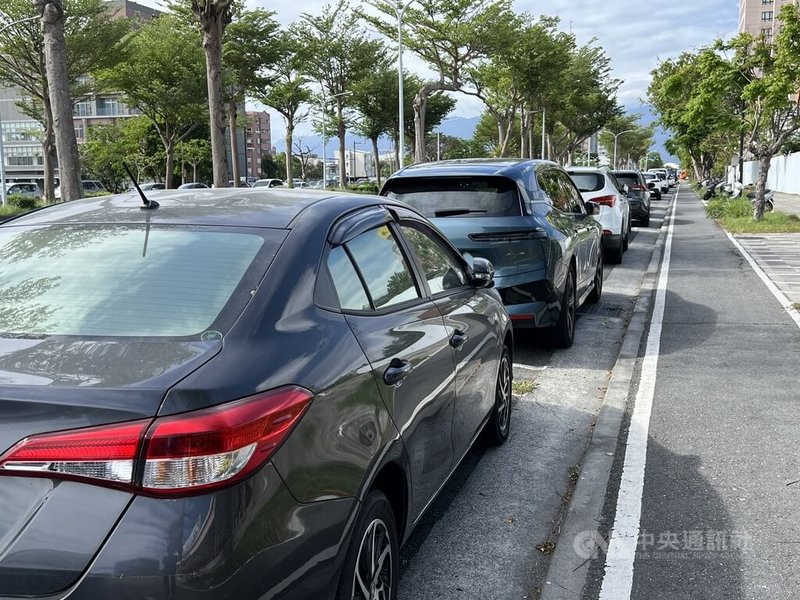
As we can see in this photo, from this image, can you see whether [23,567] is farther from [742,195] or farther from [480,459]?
[742,195]

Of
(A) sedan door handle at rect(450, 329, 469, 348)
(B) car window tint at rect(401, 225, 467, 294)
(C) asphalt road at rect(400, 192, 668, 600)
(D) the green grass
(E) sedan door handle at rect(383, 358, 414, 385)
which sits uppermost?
(B) car window tint at rect(401, 225, 467, 294)

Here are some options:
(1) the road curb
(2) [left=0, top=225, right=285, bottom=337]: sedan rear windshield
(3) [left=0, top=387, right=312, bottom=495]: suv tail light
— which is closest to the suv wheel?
(1) the road curb

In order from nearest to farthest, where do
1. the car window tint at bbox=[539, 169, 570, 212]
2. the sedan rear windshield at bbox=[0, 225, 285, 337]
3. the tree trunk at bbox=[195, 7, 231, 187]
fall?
the sedan rear windshield at bbox=[0, 225, 285, 337]
the car window tint at bbox=[539, 169, 570, 212]
the tree trunk at bbox=[195, 7, 231, 187]

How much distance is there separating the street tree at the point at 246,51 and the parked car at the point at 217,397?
3655 cm

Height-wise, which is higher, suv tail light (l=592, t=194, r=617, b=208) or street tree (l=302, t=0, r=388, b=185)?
street tree (l=302, t=0, r=388, b=185)

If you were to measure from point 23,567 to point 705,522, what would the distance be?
327cm

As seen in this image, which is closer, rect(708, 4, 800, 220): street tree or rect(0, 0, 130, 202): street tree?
rect(708, 4, 800, 220): street tree

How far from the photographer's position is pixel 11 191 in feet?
170

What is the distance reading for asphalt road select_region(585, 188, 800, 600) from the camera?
11.3ft

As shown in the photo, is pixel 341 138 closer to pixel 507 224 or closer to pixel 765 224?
pixel 765 224

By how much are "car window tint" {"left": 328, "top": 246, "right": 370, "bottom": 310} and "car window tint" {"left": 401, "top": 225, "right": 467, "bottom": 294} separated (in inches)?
31.7

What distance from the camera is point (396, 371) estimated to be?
283 centimetres

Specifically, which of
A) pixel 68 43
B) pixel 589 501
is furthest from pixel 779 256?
pixel 68 43

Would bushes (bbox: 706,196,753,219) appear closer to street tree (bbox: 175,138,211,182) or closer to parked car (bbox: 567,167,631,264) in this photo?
parked car (bbox: 567,167,631,264)
